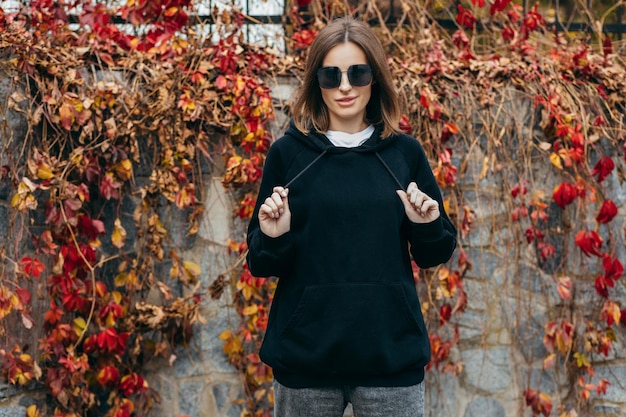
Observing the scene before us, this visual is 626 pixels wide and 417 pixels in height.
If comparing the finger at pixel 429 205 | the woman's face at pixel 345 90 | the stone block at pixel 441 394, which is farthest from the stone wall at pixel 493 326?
the finger at pixel 429 205

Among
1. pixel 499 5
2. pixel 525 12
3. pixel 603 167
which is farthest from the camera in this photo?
pixel 525 12

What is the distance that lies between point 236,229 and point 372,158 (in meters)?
1.41

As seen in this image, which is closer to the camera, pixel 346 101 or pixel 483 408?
pixel 346 101

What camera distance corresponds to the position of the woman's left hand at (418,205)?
6.48ft

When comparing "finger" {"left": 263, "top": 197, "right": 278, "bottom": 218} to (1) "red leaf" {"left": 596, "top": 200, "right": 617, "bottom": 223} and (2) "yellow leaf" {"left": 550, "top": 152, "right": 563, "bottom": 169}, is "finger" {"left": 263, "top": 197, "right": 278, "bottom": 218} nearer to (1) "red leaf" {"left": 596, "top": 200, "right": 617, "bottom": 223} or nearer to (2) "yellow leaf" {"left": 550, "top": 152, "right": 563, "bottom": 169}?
(2) "yellow leaf" {"left": 550, "top": 152, "right": 563, "bottom": 169}

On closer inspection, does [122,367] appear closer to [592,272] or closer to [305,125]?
[305,125]

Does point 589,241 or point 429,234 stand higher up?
point 429,234

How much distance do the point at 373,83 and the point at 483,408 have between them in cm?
186

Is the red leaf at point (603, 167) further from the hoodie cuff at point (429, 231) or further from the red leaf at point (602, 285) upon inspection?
the hoodie cuff at point (429, 231)

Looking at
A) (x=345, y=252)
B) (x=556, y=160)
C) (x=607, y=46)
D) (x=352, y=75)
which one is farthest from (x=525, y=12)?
(x=345, y=252)

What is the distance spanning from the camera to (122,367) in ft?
11.0

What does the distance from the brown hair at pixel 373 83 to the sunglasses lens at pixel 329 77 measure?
51 mm

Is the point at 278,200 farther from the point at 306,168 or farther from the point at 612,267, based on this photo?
the point at 612,267

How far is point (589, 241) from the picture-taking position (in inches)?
134
